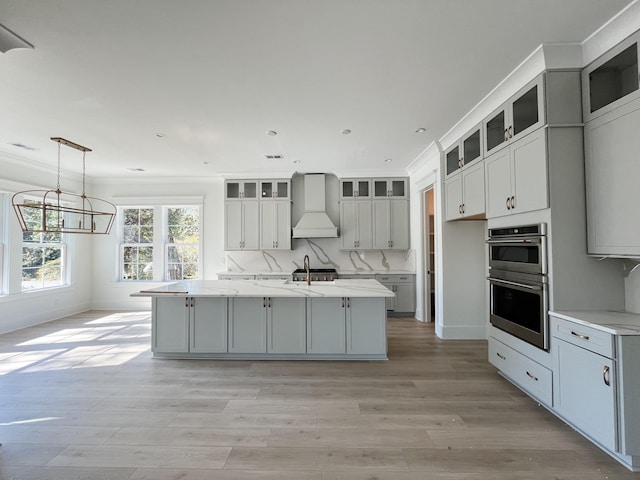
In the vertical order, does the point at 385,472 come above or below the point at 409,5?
below

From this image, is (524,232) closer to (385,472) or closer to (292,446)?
(385,472)

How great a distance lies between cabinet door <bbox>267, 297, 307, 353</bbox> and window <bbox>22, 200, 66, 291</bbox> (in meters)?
4.57

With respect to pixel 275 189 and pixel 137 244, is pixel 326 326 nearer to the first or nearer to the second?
pixel 275 189

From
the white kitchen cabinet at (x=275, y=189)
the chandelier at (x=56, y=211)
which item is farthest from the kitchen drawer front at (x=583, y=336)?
the chandelier at (x=56, y=211)

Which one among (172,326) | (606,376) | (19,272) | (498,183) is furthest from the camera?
(19,272)

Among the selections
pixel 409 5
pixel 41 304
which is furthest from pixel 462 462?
pixel 41 304

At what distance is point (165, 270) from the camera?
20.6 ft

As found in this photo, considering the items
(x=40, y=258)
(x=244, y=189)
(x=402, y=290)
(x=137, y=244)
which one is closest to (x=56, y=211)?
(x=40, y=258)

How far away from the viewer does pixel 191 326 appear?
3559 millimetres

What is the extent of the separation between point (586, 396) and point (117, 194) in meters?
7.60

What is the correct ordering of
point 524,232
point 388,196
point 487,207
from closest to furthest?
1. point 524,232
2. point 487,207
3. point 388,196

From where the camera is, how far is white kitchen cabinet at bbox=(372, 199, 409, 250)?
5.88 meters

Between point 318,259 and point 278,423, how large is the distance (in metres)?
4.06

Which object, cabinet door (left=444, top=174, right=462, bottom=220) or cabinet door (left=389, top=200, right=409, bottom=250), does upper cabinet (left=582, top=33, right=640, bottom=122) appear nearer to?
cabinet door (left=444, top=174, right=462, bottom=220)
